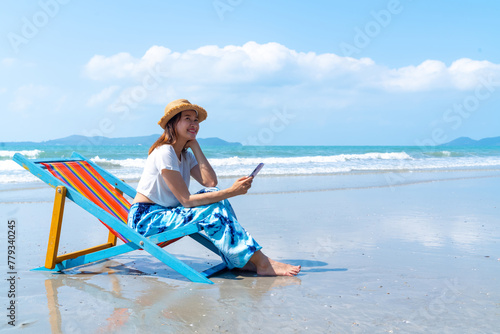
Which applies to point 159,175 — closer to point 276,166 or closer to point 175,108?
point 175,108

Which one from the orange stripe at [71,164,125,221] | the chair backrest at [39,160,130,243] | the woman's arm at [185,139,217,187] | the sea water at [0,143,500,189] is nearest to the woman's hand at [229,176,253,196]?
the woman's arm at [185,139,217,187]

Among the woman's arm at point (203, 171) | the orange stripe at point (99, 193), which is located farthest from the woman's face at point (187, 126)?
the orange stripe at point (99, 193)

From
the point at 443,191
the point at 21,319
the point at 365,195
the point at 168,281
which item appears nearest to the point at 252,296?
the point at 168,281

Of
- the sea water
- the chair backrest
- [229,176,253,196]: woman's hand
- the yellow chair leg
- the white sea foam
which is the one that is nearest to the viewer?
[229,176,253,196]: woman's hand

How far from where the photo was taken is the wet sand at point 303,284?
271 centimetres

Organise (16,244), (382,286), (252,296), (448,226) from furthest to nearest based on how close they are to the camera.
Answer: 1. (448,226)
2. (16,244)
3. (382,286)
4. (252,296)

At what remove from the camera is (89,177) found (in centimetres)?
427

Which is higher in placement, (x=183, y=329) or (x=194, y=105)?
(x=194, y=105)

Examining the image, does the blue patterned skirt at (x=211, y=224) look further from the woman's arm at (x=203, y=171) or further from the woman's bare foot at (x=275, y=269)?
the woman's arm at (x=203, y=171)

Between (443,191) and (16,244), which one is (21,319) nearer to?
(16,244)

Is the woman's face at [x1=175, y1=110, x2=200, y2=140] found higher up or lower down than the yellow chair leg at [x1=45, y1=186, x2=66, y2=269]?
higher up

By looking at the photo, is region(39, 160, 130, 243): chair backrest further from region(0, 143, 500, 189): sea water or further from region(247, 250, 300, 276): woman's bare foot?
region(0, 143, 500, 189): sea water

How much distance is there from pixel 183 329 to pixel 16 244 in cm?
304

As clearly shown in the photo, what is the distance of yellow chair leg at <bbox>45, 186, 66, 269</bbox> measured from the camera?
3.67 metres
